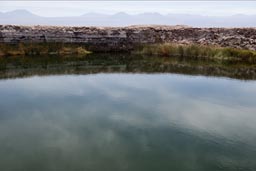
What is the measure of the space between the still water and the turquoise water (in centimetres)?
4

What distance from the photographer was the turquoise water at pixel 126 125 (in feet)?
55.7

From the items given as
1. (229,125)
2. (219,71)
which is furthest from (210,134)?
(219,71)

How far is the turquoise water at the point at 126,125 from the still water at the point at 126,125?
0.04 m

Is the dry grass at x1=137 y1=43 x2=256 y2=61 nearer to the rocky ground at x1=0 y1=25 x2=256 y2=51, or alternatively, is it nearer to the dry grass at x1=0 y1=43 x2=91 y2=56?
the rocky ground at x1=0 y1=25 x2=256 y2=51

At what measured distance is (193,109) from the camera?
25.8 meters

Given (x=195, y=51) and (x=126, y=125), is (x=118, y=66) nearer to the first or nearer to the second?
(x=195, y=51)

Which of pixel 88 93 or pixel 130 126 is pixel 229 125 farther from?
pixel 88 93

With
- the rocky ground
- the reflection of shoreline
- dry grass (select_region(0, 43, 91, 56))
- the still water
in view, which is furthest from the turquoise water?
the rocky ground

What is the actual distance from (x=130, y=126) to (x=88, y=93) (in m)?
9.26

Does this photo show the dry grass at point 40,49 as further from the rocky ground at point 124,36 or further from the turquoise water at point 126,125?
the turquoise water at point 126,125

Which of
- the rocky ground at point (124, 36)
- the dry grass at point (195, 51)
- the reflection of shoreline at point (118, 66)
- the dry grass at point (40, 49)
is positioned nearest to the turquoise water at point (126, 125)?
the reflection of shoreline at point (118, 66)

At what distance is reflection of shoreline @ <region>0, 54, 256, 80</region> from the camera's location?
38.7 m

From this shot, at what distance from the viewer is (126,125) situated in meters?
22.0

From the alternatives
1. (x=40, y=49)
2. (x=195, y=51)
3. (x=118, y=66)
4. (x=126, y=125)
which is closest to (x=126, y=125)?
(x=126, y=125)
